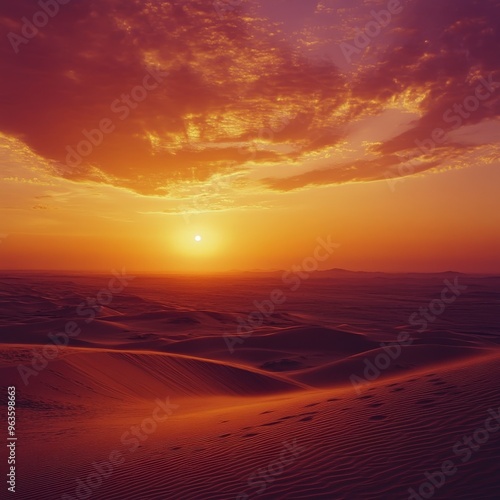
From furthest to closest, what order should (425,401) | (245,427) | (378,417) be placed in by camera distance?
1. (245,427)
2. (425,401)
3. (378,417)

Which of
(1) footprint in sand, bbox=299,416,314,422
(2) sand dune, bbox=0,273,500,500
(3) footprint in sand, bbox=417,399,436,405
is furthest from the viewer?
(1) footprint in sand, bbox=299,416,314,422

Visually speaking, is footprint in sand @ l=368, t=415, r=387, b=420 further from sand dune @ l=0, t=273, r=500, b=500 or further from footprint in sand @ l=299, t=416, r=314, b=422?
footprint in sand @ l=299, t=416, r=314, b=422

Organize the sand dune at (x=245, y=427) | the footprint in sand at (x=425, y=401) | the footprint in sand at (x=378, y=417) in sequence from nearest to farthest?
the sand dune at (x=245, y=427) < the footprint in sand at (x=378, y=417) < the footprint in sand at (x=425, y=401)

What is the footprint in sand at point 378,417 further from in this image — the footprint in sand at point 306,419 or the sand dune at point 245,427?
the footprint in sand at point 306,419

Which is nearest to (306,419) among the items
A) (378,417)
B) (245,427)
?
(245,427)

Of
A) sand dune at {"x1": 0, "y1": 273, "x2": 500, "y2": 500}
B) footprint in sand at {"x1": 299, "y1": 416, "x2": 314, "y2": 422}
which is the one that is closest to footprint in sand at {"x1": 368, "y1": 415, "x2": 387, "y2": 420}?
sand dune at {"x1": 0, "y1": 273, "x2": 500, "y2": 500}

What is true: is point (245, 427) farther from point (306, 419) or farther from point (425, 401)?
point (425, 401)

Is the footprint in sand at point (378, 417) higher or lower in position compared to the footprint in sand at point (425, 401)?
lower

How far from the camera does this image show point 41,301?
1975 inches

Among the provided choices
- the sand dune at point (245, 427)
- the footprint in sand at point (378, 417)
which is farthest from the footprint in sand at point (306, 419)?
the footprint in sand at point (378, 417)

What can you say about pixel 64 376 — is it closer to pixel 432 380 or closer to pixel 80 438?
pixel 80 438

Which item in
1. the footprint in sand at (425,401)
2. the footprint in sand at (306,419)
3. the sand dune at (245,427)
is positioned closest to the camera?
the sand dune at (245,427)

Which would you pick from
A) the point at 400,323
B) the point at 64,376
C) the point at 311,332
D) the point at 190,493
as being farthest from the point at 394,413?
the point at 400,323

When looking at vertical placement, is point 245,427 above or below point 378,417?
above
